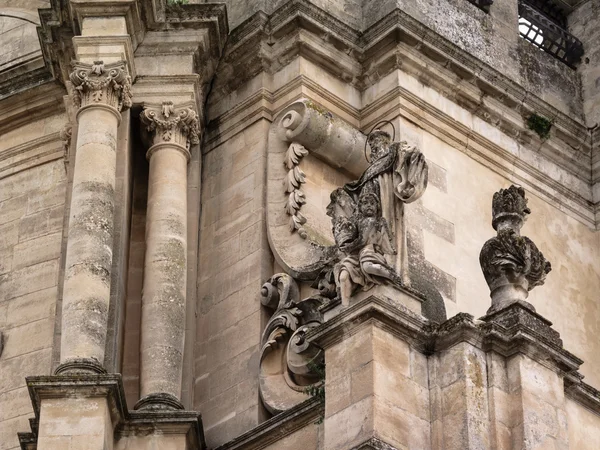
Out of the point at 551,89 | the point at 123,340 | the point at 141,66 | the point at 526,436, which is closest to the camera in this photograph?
the point at 526,436

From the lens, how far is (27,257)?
21.4 m

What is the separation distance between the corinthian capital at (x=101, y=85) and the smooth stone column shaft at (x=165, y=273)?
0.59 meters

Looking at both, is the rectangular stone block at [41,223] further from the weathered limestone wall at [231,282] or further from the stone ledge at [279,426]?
the stone ledge at [279,426]

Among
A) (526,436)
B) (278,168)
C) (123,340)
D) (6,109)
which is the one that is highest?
(6,109)

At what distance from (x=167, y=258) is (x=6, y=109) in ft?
10.9

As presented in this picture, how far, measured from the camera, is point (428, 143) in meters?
21.2

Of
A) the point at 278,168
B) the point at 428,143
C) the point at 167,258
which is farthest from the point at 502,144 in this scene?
the point at 167,258

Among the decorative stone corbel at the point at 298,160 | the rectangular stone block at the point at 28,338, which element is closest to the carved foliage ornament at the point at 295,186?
the decorative stone corbel at the point at 298,160

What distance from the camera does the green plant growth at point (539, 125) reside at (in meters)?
22.5

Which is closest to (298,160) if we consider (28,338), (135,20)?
(135,20)

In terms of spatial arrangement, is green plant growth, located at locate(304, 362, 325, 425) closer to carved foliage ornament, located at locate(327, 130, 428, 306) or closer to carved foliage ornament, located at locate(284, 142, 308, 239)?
carved foliage ornament, located at locate(327, 130, 428, 306)

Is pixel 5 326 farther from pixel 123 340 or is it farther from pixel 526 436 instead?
pixel 526 436

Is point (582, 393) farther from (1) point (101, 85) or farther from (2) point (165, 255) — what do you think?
(1) point (101, 85)

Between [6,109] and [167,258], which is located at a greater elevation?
[6,109]
